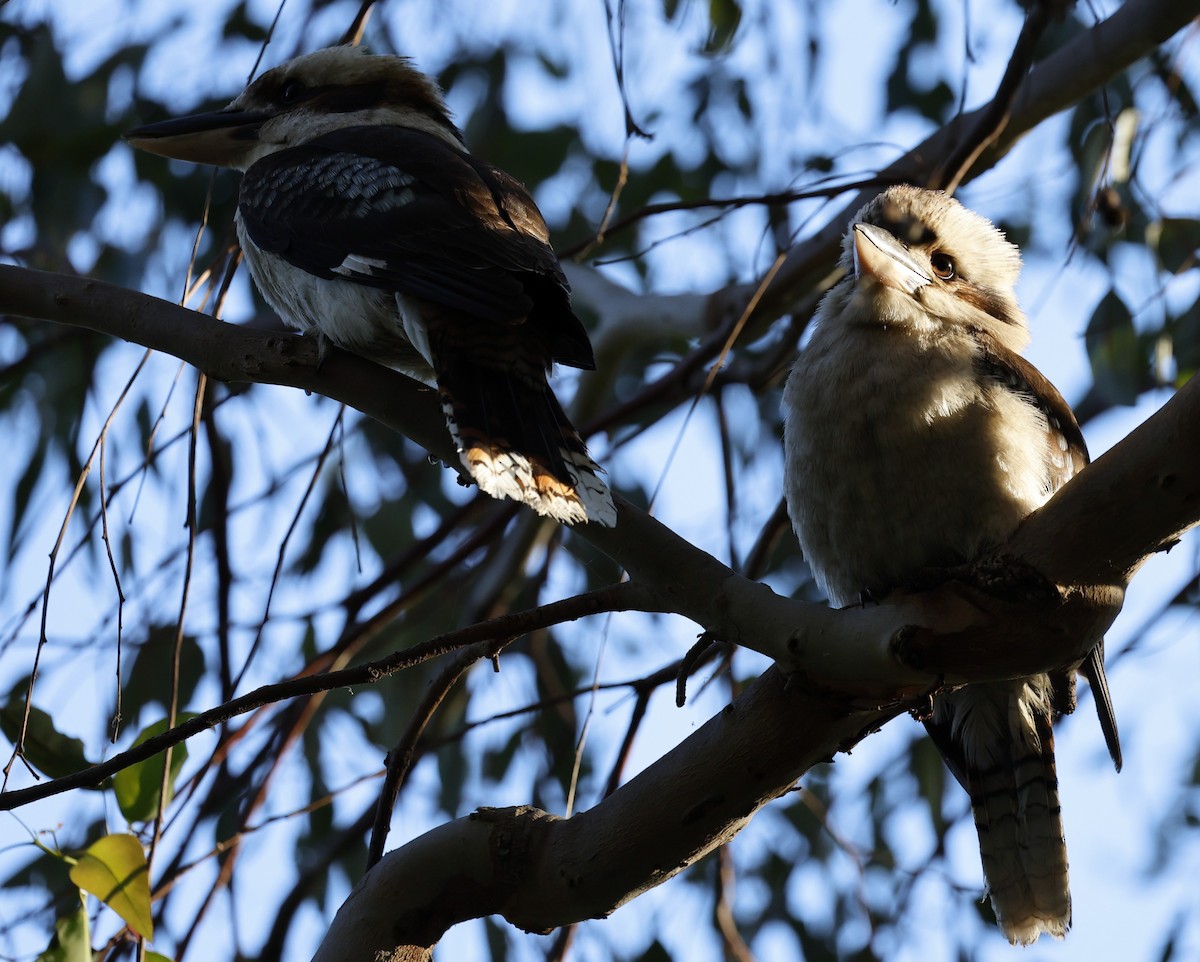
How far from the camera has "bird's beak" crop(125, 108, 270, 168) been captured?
7.04ft

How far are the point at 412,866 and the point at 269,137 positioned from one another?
1.38m

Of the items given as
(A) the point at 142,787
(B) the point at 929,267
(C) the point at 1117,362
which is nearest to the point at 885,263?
(B) the point at 929,267

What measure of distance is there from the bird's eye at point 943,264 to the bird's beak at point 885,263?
100 millimetres

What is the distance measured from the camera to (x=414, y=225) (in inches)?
65.6

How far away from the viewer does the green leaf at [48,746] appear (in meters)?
1.47

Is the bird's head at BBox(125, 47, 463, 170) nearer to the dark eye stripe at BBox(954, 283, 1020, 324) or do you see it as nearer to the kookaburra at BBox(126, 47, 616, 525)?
the kookaburra at BBox(126, 47, 616, 525)

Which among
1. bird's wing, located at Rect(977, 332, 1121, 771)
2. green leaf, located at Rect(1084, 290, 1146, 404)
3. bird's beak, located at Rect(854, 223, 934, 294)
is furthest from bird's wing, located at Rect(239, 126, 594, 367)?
green leaf, located at Rect(1084, 290, 1146, 404)

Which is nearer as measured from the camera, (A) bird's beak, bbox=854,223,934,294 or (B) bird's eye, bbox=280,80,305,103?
(A) bird's beak, bbox=854,223,934,294

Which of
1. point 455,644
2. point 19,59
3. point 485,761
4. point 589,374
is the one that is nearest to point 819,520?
point 455,644

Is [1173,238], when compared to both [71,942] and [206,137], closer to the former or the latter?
[206,137]

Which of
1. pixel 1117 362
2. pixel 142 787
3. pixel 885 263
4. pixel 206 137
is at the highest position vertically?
pixel 206 137

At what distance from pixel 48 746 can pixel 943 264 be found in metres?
1.25

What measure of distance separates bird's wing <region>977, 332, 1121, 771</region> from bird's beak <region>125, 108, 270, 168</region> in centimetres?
122

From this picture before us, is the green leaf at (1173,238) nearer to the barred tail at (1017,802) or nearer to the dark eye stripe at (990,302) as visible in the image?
the dark eye stripe at (990,302)
